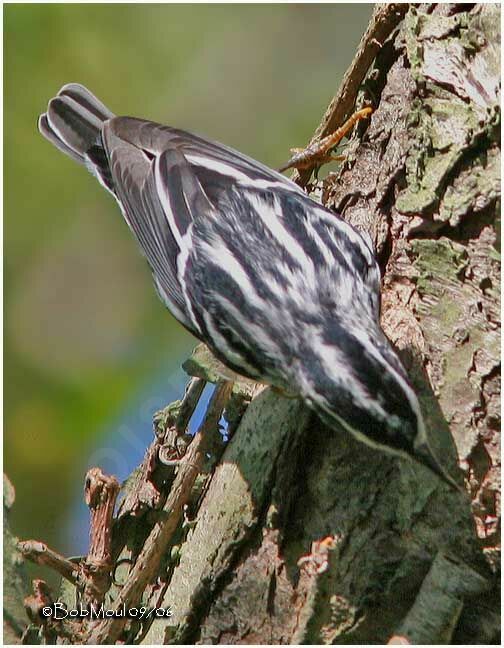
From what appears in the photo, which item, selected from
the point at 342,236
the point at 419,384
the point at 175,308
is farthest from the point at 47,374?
the point at 419,384

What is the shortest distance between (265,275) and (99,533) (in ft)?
3.29

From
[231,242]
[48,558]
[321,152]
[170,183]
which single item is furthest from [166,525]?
[321,152]

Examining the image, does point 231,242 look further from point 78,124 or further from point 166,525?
point 78,124

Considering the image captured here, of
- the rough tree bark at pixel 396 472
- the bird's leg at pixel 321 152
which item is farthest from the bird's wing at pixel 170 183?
the rough tree bark at pixel 396 472

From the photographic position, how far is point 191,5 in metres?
3.45

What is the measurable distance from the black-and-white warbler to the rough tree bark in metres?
0.15

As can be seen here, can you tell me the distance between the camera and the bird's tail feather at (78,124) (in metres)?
3.34

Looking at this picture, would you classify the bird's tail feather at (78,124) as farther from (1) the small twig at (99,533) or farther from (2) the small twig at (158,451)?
(1) the small twig at (99,533)

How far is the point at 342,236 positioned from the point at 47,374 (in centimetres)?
130

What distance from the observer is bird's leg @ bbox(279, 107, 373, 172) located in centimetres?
299

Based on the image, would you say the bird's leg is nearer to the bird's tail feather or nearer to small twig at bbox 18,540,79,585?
the bird's tail feather

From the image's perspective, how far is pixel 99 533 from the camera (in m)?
2.66

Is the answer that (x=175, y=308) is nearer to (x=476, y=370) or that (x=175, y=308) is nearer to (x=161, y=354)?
(x=161, y=354)

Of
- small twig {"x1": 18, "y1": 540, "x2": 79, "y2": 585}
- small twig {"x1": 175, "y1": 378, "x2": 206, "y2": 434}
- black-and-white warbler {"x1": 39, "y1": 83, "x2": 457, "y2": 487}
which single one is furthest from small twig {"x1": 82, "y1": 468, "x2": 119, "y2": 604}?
black-and-white warbler {"x1": 39, "y1": 83, "x2": 457, "y2": 487}
